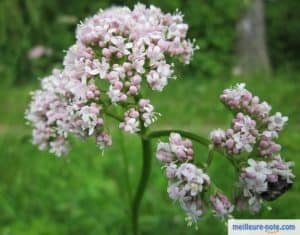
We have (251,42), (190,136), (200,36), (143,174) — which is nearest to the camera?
(190,136)

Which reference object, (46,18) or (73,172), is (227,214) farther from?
(46,18)

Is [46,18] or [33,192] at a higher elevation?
[46,18]

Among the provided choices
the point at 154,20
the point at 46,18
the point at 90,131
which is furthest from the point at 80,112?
the point at 46,18

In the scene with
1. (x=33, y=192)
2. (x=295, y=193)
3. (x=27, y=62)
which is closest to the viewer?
(x=295, y=193)

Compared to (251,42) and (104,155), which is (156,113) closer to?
(104,155)

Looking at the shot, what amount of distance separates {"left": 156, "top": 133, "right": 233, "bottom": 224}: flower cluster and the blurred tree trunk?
7524 millimetres

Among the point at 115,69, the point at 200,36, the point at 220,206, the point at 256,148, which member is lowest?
the point at 220,206

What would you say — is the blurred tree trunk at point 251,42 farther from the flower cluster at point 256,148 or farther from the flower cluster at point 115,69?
the flower cluster at point 256,148

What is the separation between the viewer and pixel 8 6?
407 cm

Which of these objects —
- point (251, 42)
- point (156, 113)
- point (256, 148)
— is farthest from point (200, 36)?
point (256, 148)

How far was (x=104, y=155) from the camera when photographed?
15.3ft

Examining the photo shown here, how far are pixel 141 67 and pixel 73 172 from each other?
9.05ft

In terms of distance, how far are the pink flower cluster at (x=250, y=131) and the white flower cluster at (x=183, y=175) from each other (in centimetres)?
8

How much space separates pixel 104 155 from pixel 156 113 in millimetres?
3007
